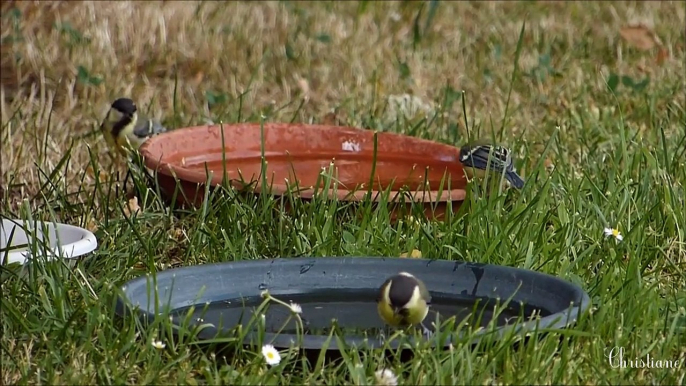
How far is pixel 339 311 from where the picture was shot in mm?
3510

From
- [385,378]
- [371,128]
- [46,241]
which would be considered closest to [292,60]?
[371,128]

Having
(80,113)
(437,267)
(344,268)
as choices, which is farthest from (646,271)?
(80,113)

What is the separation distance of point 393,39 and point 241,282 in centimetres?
423

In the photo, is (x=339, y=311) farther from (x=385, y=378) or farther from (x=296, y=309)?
(x=385, y=378)

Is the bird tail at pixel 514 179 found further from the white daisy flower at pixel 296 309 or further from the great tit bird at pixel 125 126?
the great tit bird at pixel 125 126

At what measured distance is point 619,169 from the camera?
490cm

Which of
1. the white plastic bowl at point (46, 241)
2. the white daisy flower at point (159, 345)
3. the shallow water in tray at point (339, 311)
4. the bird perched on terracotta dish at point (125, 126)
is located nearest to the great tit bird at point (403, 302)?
the shallow water in tray at point (339, 311)

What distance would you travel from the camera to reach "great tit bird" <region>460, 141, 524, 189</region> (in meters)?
4.36

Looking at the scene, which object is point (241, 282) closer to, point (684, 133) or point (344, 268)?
point (344, 268)

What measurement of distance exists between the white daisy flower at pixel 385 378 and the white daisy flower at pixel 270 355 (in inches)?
10.3

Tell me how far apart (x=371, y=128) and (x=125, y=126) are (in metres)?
1.24

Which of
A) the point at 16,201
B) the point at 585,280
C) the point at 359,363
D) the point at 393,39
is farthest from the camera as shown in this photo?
the point at 393,39

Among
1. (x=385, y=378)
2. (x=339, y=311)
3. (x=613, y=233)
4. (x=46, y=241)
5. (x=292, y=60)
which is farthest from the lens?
(x=292, y=60)

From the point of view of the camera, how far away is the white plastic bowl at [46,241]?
361 cm
